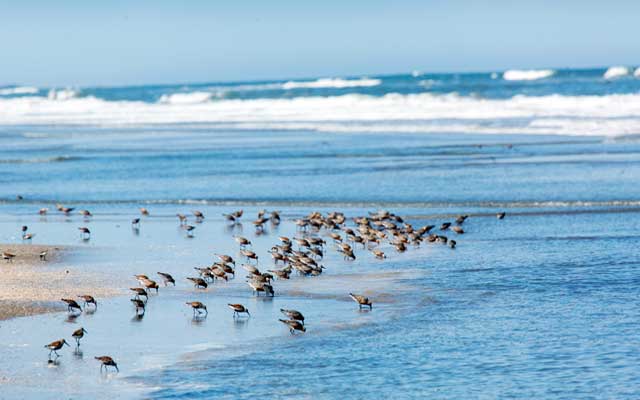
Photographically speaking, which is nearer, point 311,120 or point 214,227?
point 214,227

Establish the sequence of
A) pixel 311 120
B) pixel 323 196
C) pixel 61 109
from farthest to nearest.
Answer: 1. pixel 61 109
2. pixel 311 120
3. pixel 323 196

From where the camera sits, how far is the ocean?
36.0ft

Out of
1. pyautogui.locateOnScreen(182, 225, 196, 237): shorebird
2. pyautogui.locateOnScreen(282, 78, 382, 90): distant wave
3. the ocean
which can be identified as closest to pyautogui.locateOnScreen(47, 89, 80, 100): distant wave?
pyautogui.locateOnScreen(282, 78, 382, 90): distant wave

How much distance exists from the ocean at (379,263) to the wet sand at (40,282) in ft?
1.57

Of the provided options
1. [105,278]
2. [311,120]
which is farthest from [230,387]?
[311,120]

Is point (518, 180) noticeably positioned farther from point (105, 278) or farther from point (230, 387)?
point (230, 387)

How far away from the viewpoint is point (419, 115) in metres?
62.0

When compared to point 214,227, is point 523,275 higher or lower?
lower

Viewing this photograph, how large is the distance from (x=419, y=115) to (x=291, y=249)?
44487 mm

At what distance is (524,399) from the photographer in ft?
33.2

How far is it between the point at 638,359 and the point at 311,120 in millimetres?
52261

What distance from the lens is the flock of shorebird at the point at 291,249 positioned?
14.0 m

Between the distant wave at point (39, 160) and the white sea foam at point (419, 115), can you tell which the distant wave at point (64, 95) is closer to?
the white sea foam at point (419, 115)

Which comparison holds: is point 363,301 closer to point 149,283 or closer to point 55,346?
point 149,283
